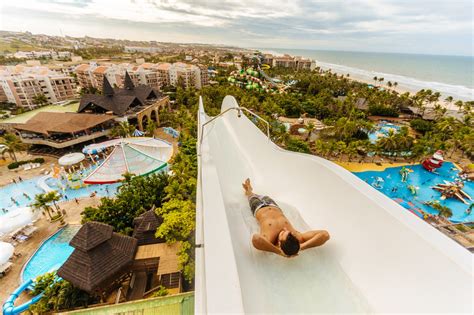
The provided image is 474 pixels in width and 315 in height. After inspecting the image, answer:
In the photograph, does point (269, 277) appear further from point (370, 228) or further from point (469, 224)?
point (469, 224)

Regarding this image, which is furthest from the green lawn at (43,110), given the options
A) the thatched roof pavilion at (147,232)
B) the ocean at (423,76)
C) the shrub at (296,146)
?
the ocean at (423,76)

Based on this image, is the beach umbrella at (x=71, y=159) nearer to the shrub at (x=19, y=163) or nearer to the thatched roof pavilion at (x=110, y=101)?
the shrub at (x=19, y=163)

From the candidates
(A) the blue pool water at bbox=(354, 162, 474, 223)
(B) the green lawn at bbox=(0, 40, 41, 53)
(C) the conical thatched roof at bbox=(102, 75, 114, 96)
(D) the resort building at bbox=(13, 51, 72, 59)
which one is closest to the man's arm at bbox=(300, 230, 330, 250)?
(A) the blue pool water at bbox=(354, 162, 474, 223)

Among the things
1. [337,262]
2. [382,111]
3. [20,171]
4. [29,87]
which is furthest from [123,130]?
[382,111]

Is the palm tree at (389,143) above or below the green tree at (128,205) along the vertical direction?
above

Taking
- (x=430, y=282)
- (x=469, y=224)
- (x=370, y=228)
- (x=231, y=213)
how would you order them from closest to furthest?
(x=430, y=282), (x=370, y=228), (x=231, y=213), (x=469, y=224)

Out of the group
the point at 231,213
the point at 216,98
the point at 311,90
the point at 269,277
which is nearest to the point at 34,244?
the point at 231,213
